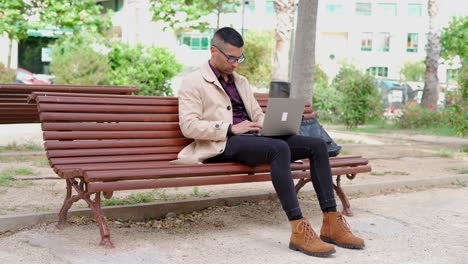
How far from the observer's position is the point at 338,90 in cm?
1902

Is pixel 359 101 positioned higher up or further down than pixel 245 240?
higher up

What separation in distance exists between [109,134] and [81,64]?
14.0m

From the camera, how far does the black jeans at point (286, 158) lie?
4789 millimetres

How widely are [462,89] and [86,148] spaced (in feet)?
27.3

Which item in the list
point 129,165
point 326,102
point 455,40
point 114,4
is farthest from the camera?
point 114,4

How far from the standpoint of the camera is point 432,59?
22172 mm

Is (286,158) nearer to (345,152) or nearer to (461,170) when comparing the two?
(461,170)

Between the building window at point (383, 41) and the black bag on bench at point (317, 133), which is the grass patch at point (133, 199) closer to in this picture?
the black bag on bench at point (317, 133)

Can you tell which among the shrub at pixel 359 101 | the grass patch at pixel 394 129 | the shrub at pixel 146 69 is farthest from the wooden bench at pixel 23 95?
the shrub at pixel 359 101

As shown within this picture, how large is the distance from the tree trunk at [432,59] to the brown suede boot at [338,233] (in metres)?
16.7

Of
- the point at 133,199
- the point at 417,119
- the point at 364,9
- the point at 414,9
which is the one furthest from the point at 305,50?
the point at 414,9

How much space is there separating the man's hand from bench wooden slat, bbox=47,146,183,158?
57 centimetres

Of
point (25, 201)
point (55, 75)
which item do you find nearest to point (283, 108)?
point (25, 201)

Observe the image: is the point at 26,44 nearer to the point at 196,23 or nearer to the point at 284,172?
the point at 196,23
